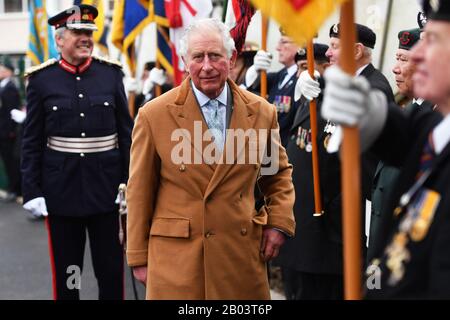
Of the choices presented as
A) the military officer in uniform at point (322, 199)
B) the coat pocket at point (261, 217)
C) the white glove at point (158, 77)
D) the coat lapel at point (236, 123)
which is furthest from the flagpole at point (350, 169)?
the white glove at point (158, 77)

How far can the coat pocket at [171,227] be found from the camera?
303cm

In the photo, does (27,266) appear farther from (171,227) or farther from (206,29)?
(206,29)

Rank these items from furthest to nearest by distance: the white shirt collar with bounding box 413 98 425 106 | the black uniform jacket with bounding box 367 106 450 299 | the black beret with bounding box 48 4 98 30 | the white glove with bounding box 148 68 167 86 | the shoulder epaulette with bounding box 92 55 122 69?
the white glove with bounding box 148 68 167 86 → the shoulder epaulette with bounding box 92 55 122 69 → the black beret with bounding box 48 4 98 30 → the white shirt collar with bounding box 413 98 425 106 → the black uniform jacket with bounding box 367 106 450 299

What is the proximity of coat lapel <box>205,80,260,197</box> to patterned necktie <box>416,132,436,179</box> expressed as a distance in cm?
111

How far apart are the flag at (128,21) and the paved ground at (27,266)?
6.86 feet

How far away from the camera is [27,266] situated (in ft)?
21.3

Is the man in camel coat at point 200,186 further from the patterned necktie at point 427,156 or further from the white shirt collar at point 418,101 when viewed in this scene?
the patterned necktie at point 427,156

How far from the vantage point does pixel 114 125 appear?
4.50 m

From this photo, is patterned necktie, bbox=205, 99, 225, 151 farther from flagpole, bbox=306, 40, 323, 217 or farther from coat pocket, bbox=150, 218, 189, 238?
flagpole, bbox=306, 40, 323, 217

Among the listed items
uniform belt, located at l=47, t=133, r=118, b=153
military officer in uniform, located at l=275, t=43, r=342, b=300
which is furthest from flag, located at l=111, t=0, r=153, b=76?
military officer in uniform, located at l=275, t=43, r=342, b=300

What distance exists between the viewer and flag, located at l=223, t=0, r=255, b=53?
425 centimetres

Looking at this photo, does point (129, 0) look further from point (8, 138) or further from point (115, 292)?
point (8, 138)

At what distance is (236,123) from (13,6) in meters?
21.7
